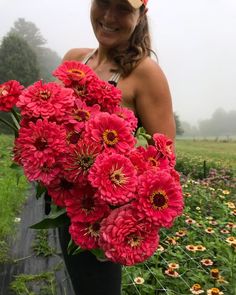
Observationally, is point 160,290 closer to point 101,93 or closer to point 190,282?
point 190,282

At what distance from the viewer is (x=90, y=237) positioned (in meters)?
1.00

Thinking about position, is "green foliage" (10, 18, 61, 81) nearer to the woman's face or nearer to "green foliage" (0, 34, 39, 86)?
"green foliage" (0, 34, 39, 86)

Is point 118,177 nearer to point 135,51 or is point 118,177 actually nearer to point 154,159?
point 154,159

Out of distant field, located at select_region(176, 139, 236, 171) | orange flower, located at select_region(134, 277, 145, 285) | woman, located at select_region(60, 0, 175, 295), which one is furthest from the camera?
distant field, located at select_region(176, 139, 236, 171)

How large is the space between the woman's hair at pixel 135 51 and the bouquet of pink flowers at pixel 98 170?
426mm

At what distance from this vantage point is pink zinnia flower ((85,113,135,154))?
98 centimetres

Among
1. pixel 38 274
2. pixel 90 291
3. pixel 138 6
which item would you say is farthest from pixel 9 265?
pixel 138 6

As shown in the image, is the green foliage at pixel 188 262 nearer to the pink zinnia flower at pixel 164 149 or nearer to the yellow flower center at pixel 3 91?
the pink zinnia flower at pixel 164 149

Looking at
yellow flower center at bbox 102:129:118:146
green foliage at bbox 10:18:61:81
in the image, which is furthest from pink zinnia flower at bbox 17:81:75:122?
green foliage at bbox 10:18:61:81

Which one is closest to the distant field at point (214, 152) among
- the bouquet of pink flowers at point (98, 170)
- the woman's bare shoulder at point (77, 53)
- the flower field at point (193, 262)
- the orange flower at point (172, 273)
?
the flower field at point (193, 262)

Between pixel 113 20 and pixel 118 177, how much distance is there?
2.38 ft

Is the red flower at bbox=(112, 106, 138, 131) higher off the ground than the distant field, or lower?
lower

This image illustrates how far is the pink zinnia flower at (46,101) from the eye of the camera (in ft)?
3.34

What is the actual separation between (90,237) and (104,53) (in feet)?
2.71
